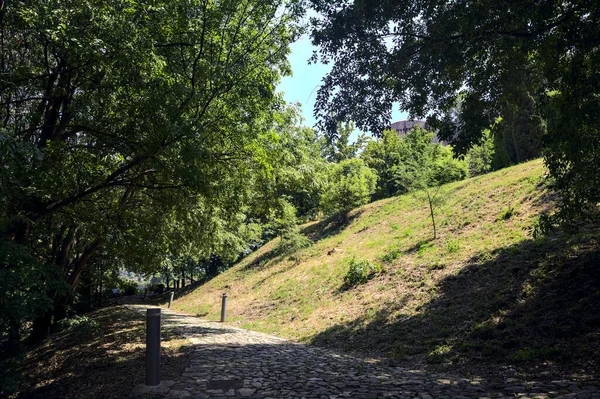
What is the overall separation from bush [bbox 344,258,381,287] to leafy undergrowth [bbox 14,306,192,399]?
629 centimetres

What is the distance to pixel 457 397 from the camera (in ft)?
15.0

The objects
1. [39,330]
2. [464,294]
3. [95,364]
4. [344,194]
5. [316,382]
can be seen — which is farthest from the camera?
[344,194]

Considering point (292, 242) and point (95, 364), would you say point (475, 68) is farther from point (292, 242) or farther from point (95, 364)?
point (292, 242)

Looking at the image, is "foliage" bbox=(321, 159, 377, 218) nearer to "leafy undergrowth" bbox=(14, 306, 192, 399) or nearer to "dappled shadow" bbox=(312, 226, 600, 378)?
"dappled shadow" bbox=(312, 226, 600, 378)

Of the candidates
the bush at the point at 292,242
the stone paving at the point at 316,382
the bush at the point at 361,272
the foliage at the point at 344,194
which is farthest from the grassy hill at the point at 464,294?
the foliage at the point at 344,194

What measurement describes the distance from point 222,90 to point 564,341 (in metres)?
7.36

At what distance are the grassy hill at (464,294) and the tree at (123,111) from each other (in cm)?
497

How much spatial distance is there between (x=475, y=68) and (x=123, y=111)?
7.08 meters

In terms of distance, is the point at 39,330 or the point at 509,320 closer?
the point at 509,320

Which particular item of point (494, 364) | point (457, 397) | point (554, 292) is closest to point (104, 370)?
point (457, 397)

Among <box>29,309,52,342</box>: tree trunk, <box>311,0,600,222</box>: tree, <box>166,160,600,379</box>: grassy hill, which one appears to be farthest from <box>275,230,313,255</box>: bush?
<box>311,0,600,222</box>: tree

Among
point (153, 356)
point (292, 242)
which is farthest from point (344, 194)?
point (153, 356)

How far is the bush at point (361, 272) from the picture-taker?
44.3 ft

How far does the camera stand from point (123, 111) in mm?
7215
